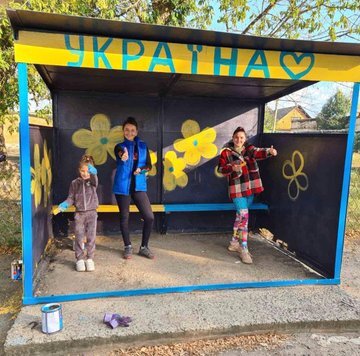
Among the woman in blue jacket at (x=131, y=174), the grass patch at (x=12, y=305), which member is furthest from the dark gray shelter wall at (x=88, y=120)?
the grass patch at (x=12, y=305)

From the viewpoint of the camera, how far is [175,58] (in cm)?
292

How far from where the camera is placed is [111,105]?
4.84 m

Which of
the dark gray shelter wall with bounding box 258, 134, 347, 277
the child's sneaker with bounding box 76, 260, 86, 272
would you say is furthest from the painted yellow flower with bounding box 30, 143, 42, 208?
the dark gray shelter wall with bounding box 258, 134, 347, 277

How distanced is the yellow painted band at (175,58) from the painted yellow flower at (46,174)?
148 centimetres

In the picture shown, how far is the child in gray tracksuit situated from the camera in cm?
370

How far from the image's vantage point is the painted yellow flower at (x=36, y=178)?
3.23 meters

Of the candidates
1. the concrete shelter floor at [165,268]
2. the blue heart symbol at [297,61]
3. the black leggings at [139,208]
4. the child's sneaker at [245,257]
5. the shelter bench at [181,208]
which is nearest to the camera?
the blue heart symbol at [297,61]

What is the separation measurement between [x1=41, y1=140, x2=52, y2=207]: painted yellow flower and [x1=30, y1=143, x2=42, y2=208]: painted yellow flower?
0.19 meters

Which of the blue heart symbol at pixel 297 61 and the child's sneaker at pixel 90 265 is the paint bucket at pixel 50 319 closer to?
the child's sneaker at pixel 90 265

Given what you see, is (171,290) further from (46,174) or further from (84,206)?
(46,174)

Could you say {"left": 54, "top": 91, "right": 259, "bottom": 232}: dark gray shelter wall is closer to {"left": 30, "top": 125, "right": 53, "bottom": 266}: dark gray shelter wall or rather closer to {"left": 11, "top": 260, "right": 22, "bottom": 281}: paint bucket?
{"left": 30, "top": 125, "right": 53, "bottom": 266}: dark gray shelter wall

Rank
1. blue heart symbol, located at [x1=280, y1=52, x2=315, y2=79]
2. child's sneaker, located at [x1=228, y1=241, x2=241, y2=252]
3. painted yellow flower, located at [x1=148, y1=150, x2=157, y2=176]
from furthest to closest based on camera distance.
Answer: painted yellow flower, located at [x1=148, y1=150, x2=157, y2=176] < child's sneaker, located at [x1=228, y1=241, x2=241, y2=252] < blue heart symbol, located at [x1=280, y1=52, x2=315, y2=79]

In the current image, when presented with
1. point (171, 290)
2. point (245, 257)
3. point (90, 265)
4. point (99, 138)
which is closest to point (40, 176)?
point (90, 265)

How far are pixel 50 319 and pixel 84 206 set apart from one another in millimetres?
1371
